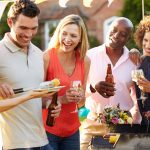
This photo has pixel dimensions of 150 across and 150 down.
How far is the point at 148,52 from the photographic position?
5105mm

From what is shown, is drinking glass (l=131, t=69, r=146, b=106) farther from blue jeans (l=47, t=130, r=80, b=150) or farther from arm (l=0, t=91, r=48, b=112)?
arm (l=0, t=91, r=48, b=112)

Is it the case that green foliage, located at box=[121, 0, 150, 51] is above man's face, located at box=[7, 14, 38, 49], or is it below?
above

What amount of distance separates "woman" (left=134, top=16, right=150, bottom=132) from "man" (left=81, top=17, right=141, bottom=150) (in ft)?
0.57

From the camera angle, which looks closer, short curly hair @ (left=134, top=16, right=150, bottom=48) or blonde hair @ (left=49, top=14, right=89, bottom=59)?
blonde hair @ (left=49, top=14, right=89, bottom=59)

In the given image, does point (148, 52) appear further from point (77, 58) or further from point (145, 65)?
point (77, 58)

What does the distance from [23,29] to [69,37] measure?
697 mm

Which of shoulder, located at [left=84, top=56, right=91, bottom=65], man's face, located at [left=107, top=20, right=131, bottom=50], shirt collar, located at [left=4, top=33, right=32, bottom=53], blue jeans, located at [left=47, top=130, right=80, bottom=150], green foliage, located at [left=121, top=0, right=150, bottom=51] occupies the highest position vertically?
green foliage, located at [left=121, top=0, right=150, bottom=51]

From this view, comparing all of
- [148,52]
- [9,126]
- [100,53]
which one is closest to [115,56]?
[100,53]

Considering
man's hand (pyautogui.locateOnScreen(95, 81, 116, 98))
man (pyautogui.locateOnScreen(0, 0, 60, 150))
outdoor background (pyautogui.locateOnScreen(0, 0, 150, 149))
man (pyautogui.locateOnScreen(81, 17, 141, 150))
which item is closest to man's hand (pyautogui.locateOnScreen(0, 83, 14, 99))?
man (pyautogui.locateOnScreen(0, 0, 60, 150))

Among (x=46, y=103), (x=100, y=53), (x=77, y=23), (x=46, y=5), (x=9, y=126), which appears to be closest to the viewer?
(x=9, y=126)

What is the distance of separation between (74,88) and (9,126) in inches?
29.2

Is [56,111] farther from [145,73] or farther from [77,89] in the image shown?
[145,73]

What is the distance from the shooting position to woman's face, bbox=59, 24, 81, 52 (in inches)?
190

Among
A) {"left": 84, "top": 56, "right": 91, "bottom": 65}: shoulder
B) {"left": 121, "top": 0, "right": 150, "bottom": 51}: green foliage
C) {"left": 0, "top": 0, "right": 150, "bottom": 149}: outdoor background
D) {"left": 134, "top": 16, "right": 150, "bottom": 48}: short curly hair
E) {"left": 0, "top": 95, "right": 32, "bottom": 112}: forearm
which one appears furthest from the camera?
{"left": 0, "top": 0, "right": 150, "bottom": 149}: outdoor background
